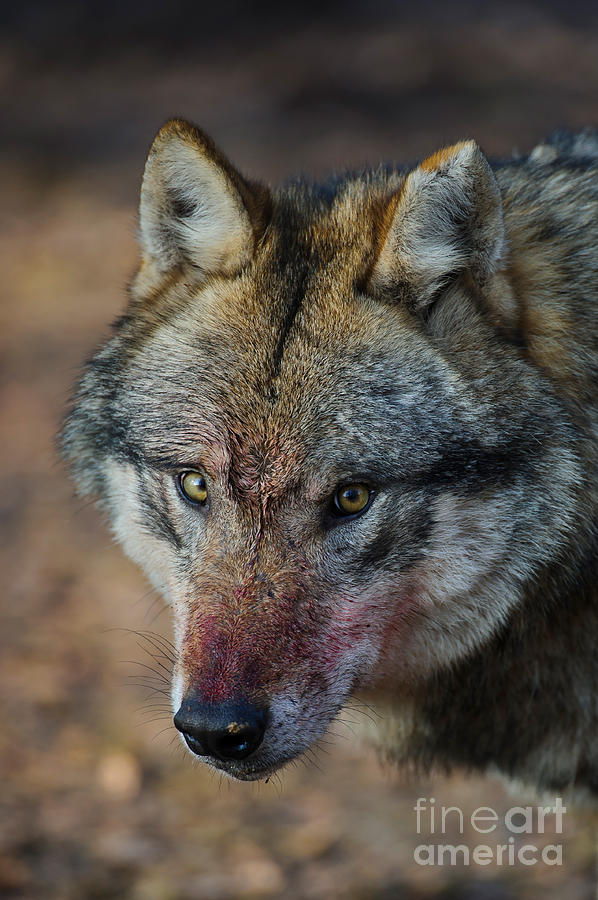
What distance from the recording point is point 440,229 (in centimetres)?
314

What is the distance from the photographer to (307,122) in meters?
12.7

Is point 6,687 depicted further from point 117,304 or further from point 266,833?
point 117,304

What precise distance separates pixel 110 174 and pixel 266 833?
30.5 ft

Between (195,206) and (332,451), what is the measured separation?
3.53 feet

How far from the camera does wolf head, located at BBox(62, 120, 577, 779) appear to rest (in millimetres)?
2998

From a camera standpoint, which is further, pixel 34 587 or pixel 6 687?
pixel 34 587

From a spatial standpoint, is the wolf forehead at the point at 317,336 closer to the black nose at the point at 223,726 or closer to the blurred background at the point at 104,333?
the black nose at the point at 223,726

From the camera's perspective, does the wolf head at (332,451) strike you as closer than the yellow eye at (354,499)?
Yes

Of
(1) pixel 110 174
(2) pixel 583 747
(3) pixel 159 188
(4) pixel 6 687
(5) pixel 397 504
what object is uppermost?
(1) pixel 110 174

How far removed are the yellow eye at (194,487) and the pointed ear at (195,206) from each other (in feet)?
2.52

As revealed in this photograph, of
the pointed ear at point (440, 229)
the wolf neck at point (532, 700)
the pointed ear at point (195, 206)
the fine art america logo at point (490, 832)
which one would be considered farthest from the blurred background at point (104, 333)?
the pointed ear at point (440, 229)

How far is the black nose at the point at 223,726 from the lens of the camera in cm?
282

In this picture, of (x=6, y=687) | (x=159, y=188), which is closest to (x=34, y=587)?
(x=6, y=687)

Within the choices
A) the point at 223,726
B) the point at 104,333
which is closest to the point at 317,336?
the point at 223,726
